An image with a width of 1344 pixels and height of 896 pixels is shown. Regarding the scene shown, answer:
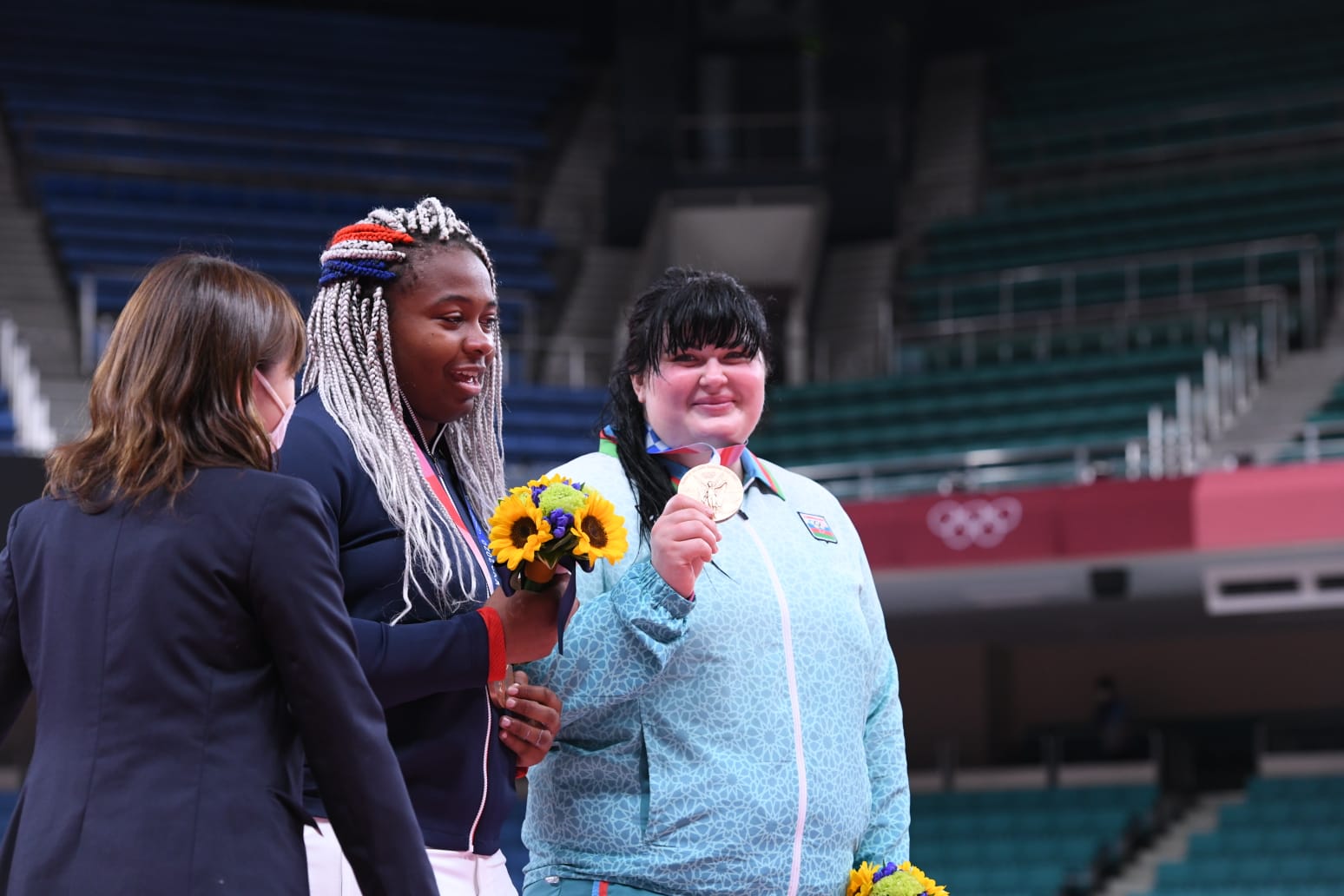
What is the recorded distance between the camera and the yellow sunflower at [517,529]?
6.63 feet

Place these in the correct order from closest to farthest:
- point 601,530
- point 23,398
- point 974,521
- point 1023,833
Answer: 1. point 601,530
2. point 974,521
3. point 23,398
4. point 1023,833

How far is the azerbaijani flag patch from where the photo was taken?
258 centimetres

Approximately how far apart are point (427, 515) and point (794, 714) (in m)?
0.59

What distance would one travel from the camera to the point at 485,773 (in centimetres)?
209

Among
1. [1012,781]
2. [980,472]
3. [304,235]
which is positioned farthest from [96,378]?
[304,235]

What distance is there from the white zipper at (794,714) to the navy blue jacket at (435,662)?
43 cm

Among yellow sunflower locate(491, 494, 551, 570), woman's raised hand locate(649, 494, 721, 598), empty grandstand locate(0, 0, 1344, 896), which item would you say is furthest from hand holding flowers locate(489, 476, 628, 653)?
empty grandstand locate(0, 0, 1344, 896)

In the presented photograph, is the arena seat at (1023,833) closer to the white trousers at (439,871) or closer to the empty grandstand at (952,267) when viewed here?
the empty grandstand at (952,267)

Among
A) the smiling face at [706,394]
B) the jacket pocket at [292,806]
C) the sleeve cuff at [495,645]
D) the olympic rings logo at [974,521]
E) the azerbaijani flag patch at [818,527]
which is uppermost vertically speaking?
the smiling face at [706,394]

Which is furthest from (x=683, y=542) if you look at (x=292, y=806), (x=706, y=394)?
(x=292, y=806)

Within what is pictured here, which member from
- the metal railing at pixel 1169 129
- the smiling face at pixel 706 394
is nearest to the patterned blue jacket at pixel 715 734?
the smiling face at pixel 706 394

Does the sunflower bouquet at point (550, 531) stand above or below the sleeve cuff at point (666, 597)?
above

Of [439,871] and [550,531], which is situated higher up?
[550,531]

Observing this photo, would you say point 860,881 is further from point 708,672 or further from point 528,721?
point 528,721
